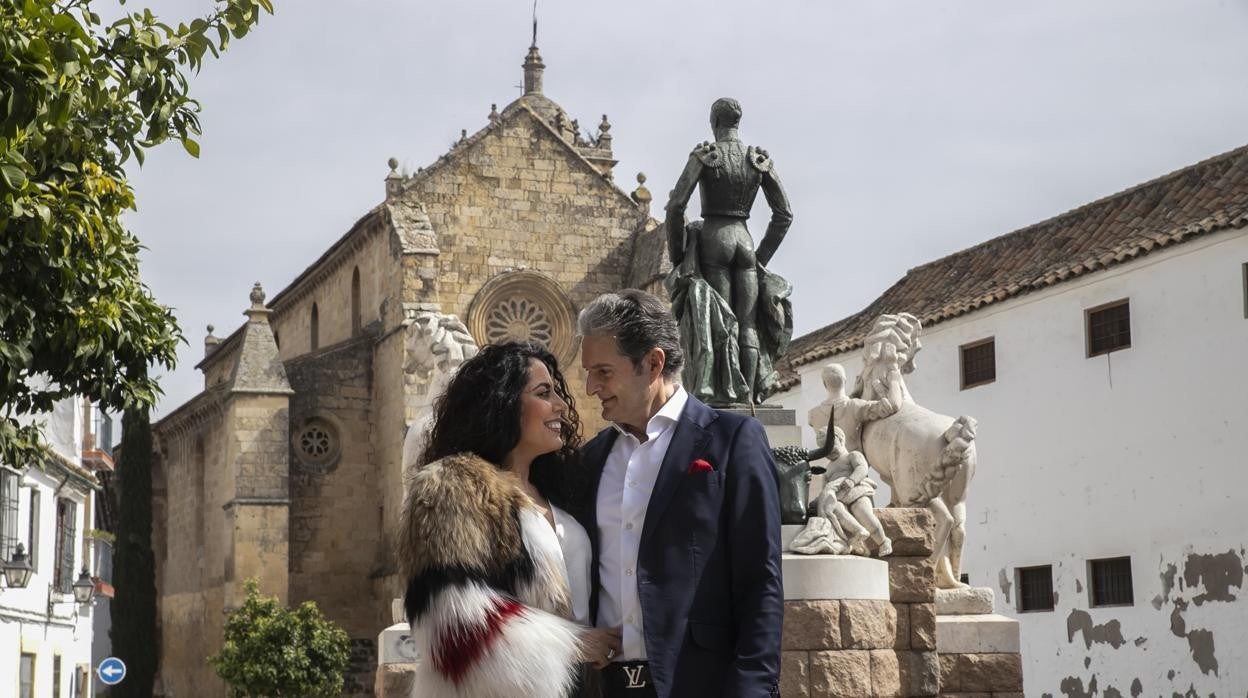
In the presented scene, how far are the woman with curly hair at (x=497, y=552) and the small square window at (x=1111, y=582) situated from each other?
18369 millimetres

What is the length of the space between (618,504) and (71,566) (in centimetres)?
2852

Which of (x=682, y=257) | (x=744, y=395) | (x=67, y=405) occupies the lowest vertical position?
(x=744, y=395)

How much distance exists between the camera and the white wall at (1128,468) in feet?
67.4

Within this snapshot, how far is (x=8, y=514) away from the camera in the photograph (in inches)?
1035

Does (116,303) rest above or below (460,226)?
below

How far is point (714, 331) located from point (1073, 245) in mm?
15337

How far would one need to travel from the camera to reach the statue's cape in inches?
416

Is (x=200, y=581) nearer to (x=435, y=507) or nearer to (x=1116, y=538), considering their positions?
(x=1116, y=538)

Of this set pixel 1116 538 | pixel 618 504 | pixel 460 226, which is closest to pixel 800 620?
pixel 618 504

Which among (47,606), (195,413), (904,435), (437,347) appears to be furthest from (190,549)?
(904,435)

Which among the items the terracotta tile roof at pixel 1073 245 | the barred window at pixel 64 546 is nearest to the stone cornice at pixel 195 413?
the barred window at pixel 64 546

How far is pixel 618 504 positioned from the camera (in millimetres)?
4715

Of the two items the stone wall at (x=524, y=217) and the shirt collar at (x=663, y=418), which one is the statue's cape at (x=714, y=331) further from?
the stone wall at (x=524, y=217)

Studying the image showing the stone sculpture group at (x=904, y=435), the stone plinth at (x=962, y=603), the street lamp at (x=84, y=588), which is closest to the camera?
the stone plinth at (x=962, y=603)
